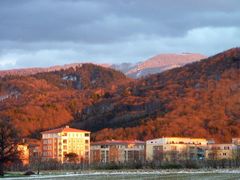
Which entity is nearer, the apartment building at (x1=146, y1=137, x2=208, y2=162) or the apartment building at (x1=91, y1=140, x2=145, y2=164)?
the apartment building at (x1=146, y1=137, x2=208, y2=162)

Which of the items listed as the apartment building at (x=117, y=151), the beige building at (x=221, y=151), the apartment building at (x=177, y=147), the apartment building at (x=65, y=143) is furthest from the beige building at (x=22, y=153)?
the beige building at (x=221, y=151)

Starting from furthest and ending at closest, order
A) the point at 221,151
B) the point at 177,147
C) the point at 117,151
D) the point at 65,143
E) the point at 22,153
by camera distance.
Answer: the point at 65,143 < the point at 117,151 < the point at 177,147 < the point at 221,151 < the point at 22,153

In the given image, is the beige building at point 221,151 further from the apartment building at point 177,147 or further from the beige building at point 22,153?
the beige building at point 22,153

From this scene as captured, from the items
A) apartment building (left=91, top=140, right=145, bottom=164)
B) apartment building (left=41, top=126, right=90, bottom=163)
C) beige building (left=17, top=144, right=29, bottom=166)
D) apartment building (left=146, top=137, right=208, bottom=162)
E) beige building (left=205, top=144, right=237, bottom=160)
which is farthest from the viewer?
apartment building (left=41, top=126, right=90, bottom=163)

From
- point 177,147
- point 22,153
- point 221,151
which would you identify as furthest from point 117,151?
point 22,153

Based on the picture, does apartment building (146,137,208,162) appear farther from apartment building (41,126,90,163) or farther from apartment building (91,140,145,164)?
apartment building (41,126,90,163)

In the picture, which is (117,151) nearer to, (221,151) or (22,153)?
(221,151)

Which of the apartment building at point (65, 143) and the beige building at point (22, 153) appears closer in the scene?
the beige building at point (22, 153)

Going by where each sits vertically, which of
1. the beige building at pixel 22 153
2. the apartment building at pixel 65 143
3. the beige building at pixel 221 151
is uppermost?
the apartment building at pixel 65 143

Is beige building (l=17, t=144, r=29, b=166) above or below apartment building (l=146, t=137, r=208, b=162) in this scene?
below

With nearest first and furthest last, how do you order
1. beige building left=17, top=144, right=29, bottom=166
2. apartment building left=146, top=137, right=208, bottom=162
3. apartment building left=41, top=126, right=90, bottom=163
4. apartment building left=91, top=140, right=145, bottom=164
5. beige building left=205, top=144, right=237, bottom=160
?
beige building left=17, top=144, right=29, bottom=166 → beige building left=205, top=144, right=237, bottom=160 → apartment building left=146, top=137, right=208, bottom=162 → apartment building left=91, top=140, right=145, bottom=164 → apartment building left=41, top=126, right=90, bottom=163

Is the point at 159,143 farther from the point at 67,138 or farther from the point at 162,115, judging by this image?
the point at 162,115

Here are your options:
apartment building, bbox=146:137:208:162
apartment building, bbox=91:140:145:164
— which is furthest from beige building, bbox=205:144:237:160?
apartment building, bbox=91:140:145:164

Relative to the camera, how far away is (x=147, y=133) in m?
176
